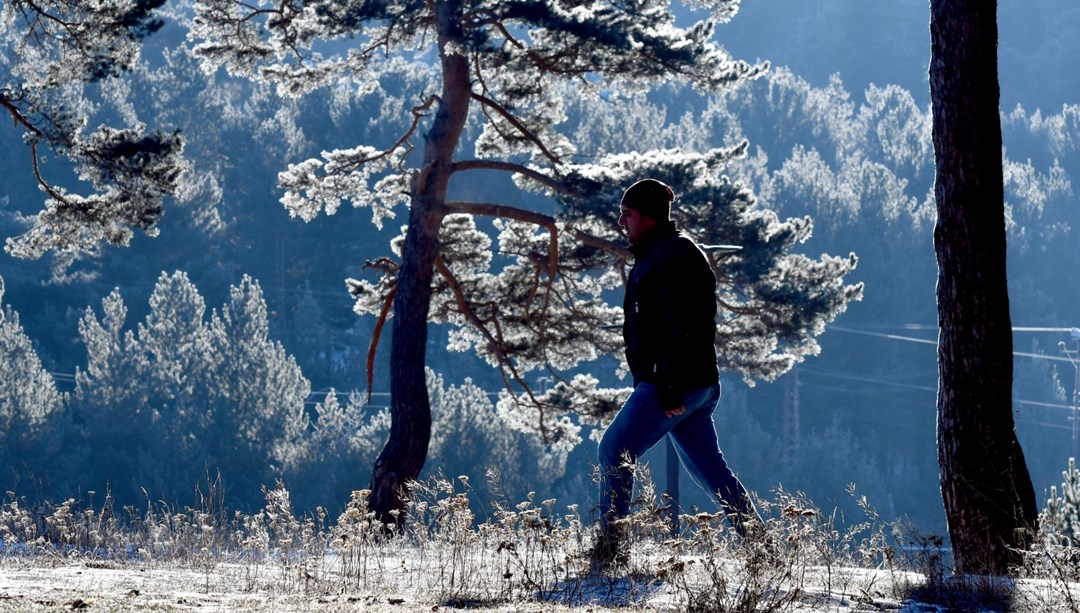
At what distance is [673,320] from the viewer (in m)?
5.20

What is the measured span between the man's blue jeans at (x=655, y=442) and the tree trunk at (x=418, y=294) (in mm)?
7923

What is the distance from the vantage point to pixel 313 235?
60.2m

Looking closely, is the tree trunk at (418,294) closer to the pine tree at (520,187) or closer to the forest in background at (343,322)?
the pine tree at (520,187)

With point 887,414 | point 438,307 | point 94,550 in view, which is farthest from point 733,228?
point 887,414

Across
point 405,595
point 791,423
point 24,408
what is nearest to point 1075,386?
point 791,423

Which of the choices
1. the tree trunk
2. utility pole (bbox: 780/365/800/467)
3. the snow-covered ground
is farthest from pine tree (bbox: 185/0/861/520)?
utility pole (bbox: 780/365/800/467)

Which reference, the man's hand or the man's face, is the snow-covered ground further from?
the man's face

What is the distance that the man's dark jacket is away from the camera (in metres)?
5.21

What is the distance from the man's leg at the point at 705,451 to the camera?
17.3ft

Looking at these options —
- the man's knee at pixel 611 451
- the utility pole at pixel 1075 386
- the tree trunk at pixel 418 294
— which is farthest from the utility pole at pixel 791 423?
the man's knee at pixel 611 451

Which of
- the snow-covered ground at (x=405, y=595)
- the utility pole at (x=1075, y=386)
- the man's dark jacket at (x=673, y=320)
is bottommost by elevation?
the snow-covered ground at (x=405, y=595)

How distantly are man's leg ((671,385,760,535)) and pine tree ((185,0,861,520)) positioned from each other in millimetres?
7537

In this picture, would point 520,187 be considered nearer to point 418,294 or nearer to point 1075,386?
point 418,294

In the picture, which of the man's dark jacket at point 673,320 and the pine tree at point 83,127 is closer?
the man's dark jacket at point 673,320
